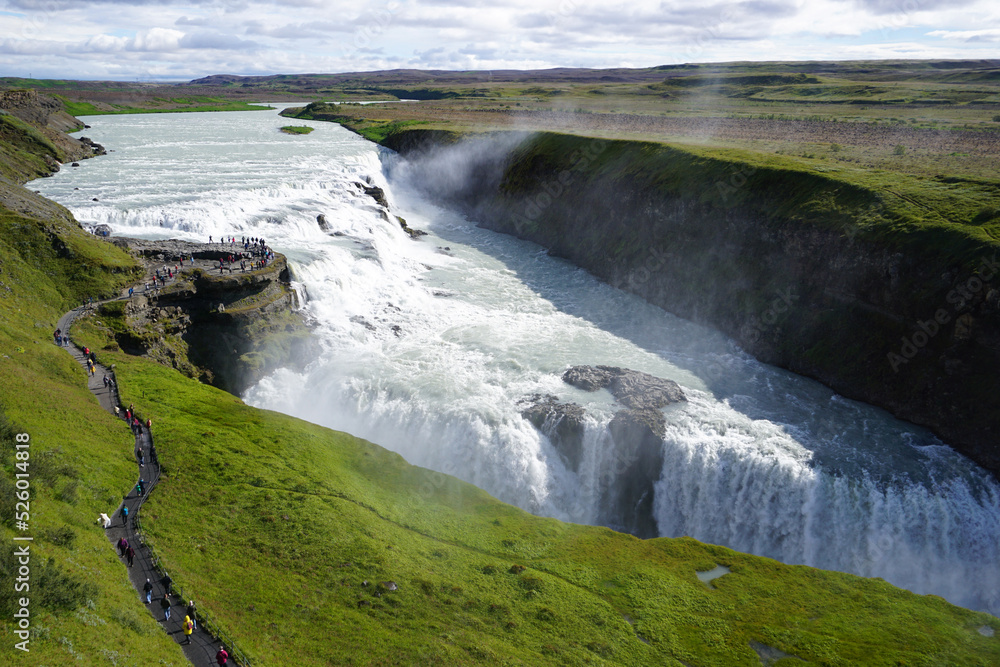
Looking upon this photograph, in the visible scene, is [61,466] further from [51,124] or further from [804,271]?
[51,124]

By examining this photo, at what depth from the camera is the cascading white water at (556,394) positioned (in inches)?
1359

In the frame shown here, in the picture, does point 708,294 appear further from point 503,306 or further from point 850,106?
point 850,106

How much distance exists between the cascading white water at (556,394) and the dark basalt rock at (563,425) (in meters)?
0.50

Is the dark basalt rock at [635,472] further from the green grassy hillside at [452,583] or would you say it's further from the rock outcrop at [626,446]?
the green grassy hillside at [452,583]

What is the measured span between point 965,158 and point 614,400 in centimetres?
5015

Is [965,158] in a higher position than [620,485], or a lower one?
higher

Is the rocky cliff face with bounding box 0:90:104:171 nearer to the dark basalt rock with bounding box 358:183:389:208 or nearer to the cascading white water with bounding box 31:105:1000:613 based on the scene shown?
the cascading white water with bounding box 31:105:1000:613

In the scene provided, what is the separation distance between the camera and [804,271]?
51.8m

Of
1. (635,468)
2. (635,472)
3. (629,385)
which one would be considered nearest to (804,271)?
(629,385)

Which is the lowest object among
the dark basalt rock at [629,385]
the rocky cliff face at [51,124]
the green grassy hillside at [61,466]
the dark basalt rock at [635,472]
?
the dark basalt rock at [635,472]

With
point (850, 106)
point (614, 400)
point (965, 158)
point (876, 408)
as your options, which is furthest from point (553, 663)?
point (850, 106)

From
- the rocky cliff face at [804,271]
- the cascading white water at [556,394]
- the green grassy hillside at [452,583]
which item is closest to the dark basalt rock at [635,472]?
the cascading white water at [556,394]

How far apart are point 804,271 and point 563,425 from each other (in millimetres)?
27367

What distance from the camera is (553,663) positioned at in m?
23.8
